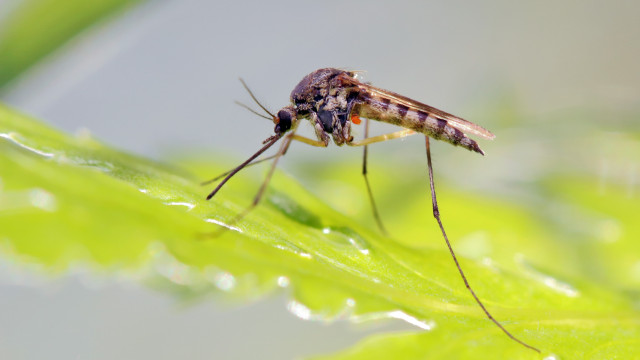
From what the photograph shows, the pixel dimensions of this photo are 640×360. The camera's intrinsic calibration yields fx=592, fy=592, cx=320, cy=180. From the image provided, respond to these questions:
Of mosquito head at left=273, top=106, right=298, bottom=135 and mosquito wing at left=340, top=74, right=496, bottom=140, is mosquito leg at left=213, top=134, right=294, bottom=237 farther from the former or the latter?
mosquito wing at left=340, top=74, right=496, bottom=140

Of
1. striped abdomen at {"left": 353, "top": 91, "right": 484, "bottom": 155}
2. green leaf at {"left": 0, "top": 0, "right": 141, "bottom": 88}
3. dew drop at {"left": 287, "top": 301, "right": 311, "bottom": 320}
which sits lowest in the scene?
dew drop at {"left": 287, "top": 301, "right": 311, "bottom": 320}

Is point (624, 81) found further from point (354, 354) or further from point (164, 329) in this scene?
point (354, 354)

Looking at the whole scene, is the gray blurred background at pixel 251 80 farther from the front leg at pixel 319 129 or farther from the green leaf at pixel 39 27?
the front leg at pixel 319 129

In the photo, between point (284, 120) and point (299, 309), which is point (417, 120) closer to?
point (284, 120)

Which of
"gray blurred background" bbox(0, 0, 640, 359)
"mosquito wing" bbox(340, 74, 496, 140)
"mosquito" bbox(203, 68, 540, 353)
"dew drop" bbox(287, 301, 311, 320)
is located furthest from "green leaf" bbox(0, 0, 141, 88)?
"dew drop" bbox(287, 301, 311, 320)

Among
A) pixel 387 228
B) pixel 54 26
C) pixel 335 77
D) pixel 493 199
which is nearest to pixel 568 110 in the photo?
pixel 493 199

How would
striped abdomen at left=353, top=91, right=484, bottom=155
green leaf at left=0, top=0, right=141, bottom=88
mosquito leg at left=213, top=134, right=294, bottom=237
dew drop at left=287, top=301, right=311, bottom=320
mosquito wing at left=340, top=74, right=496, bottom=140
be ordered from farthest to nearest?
green leaf at left=0, top=0, right=141, bottom=88 → striped abdomen at left=353, top=91, right=484, bottom=155 → mosquito wing at left=340, top=74, right=496, bottom=140 → mosquito leg at left=213, top=134, right=294, bottom=237 → dew drop at left=287, top=301, right=311, bottom=320

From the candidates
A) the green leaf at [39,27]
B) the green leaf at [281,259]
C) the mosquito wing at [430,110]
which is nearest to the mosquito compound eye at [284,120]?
the mosquito wing at [430,110]
